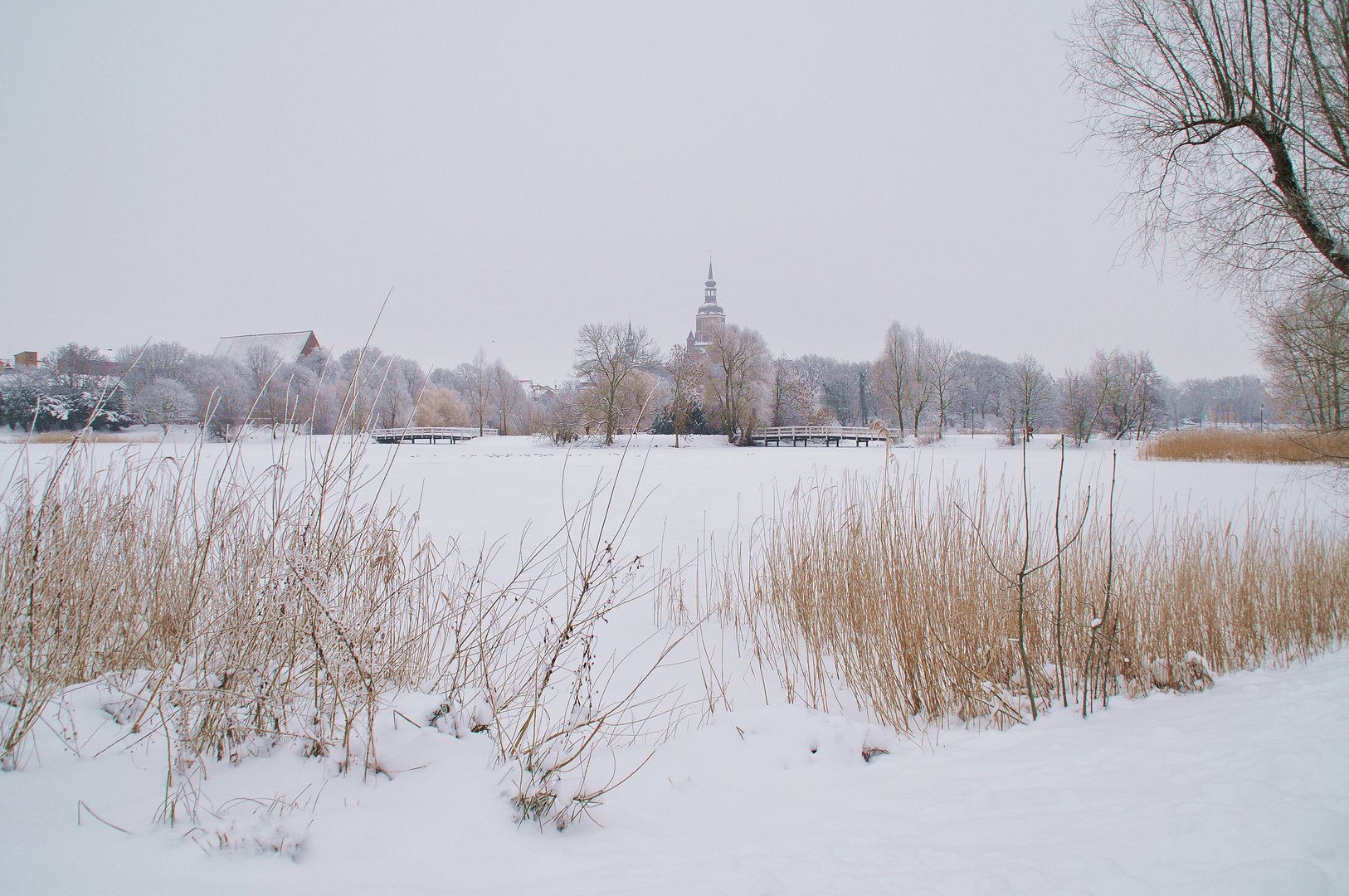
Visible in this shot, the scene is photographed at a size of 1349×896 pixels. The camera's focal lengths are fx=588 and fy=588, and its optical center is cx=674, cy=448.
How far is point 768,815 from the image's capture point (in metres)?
1.99

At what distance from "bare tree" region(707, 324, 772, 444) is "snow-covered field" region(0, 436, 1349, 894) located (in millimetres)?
28791

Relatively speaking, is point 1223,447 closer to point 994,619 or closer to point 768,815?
point 994,619

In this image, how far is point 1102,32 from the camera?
6.92 metres

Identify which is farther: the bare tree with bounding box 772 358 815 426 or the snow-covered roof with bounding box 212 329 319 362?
the bare tree with bounding box 772 358 815 426

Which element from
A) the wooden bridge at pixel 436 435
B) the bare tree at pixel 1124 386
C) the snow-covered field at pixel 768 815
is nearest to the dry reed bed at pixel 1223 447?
the bare tree at pixel 1124 386

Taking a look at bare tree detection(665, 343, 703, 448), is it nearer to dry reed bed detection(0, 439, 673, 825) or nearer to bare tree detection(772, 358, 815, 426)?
bare tree detection(772, 358, 815, 426)

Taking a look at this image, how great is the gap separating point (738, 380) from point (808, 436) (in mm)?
4701

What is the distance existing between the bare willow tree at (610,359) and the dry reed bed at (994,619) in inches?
959

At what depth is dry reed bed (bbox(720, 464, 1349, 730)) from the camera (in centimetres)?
317

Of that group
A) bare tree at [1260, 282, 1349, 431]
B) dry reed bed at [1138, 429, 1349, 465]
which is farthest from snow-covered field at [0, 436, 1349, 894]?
dry reed bed at [1138, 429, 1349, 465]

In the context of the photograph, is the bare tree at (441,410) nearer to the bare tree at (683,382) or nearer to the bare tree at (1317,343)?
the bare tree at (683,382)

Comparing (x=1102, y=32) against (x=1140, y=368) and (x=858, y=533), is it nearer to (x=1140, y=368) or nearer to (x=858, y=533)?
(x=858, y=533)

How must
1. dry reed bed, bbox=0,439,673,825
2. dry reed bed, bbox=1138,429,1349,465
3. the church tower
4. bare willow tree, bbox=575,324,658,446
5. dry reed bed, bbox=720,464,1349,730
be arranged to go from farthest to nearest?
1. the church tower
2. bare willow tree, bbox=575,324,658,446
3. dry reed bed, bbox=1138,429,1349,465
4. dry reed bed, bbox=720,464,1349,730
5. dry reed bed, bbox=0,439,673,825

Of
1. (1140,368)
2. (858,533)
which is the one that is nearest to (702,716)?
(858,533)
